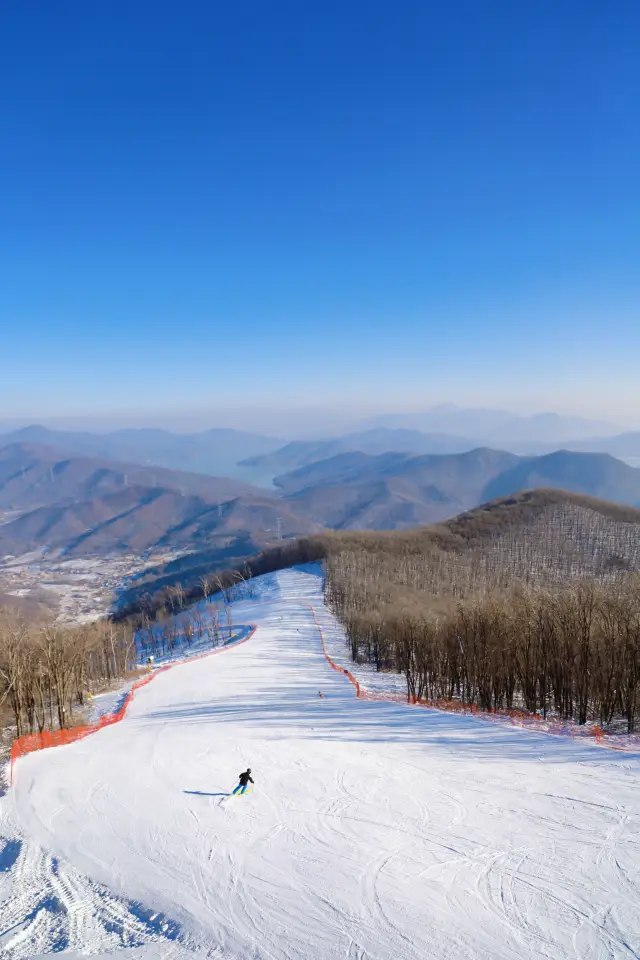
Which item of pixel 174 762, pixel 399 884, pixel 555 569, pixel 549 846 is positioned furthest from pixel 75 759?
pixel 555 569

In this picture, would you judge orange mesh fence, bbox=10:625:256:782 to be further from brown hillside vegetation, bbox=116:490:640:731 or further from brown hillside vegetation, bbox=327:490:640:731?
brown hillside vegetation, bbox=116:490:640:731

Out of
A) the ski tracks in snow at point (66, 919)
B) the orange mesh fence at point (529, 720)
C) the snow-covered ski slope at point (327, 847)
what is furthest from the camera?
the orange mesh fence at point (529, 720)

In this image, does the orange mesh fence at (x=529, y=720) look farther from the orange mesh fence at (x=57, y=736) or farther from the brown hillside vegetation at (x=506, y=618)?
the orange mesh fence at (x=57, y=736)

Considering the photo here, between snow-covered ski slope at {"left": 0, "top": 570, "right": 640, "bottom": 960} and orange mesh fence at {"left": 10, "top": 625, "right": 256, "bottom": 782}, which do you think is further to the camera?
orange mesh fence at {"left": 10, "top": 625, "right": 256, "bottom": 782}

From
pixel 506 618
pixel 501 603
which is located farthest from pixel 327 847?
pixel 501 603

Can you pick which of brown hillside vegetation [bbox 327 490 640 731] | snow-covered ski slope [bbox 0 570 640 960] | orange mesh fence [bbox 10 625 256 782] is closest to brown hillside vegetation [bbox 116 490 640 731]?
brown hillside vegetation [bbox 327 490 640 731]

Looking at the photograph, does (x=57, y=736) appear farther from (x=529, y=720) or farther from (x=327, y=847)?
(x=529, y=720)

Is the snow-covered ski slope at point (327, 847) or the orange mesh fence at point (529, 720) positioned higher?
the snow-covered ski slope at point (327, 847)

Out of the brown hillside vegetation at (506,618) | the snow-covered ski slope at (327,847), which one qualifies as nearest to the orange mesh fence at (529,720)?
the brown hillside vegetation at (506,618)

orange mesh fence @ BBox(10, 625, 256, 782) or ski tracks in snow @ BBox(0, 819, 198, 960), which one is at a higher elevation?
ski tracks in snow @ BBox(0, 819, 198, 960)
